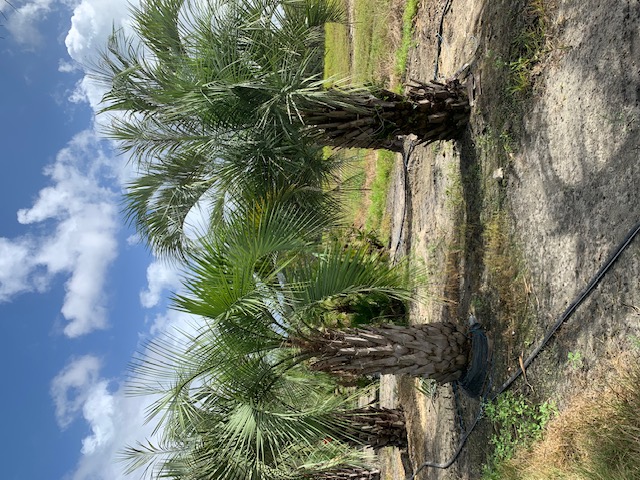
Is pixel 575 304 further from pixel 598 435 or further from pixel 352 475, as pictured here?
pixel 352 475

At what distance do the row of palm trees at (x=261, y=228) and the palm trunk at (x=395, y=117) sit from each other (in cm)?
2

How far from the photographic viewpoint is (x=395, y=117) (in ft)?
17.6

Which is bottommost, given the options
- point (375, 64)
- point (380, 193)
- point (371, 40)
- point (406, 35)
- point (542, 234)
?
point (542, 234)

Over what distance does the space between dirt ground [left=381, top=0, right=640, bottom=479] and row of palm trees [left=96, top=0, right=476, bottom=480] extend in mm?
575

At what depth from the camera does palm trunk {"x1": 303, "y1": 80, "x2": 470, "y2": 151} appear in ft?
17.0

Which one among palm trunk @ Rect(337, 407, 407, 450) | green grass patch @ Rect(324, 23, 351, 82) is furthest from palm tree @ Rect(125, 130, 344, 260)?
green grass patch @ Rect(324, 23, 351, 82)

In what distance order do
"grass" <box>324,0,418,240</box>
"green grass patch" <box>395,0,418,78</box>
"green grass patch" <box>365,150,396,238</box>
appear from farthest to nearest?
"green grass patch" <box>365,150,396,238</box> < "grass" <box>324,0,418,240</box> < "green grass patch" <box>395,0,418,78</box>

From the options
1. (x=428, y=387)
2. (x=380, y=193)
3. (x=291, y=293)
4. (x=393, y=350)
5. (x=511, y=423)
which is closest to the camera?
(x=291, y=293)

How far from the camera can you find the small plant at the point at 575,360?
356 centimetres

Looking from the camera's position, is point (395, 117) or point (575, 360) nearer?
point (575, 360)

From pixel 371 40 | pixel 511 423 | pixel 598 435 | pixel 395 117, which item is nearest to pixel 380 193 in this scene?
pixel 371 40

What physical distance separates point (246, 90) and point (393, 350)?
8.22 ft

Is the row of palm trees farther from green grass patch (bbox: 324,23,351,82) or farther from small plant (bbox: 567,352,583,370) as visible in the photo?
green grass patch (bbox: 324,23,351,82)

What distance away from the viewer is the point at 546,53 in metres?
4.10
